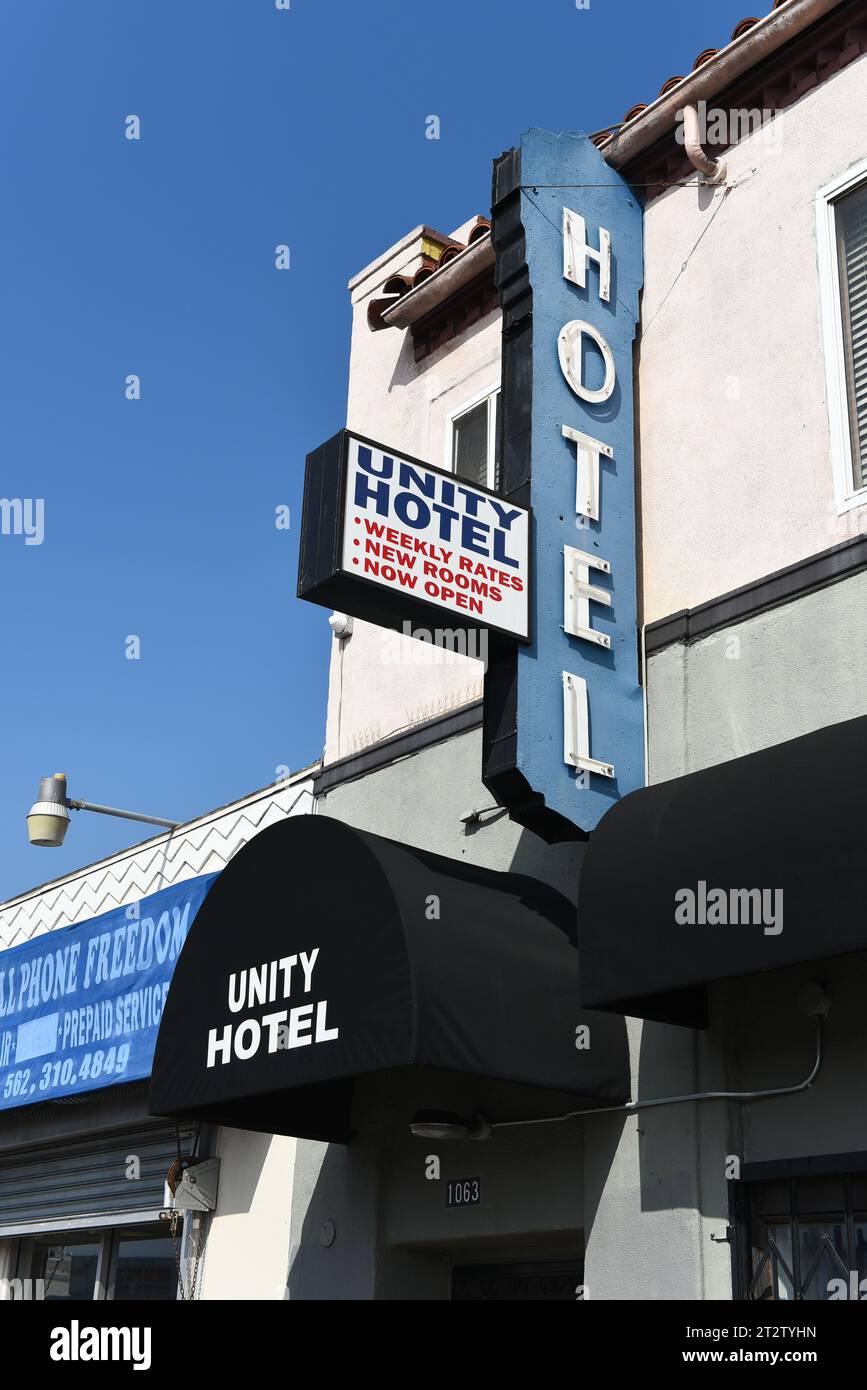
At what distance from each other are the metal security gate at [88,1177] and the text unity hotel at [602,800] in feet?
2.83

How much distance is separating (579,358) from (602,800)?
105 inches

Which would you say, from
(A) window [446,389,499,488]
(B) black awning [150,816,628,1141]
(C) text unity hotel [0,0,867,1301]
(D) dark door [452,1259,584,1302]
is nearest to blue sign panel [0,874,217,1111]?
(C) text unity hotel [0,0,867,1301]

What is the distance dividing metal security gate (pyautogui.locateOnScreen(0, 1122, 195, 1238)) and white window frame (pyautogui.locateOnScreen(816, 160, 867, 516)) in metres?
6.79

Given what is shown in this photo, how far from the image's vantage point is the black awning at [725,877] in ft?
20.0

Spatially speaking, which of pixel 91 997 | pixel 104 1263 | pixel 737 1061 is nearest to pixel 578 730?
pixel 737 1061

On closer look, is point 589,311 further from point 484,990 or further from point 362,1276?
point 362,1276

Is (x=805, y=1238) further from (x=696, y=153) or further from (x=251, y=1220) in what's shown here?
(x=696, y=153)

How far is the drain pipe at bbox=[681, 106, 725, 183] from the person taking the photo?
29.6ft

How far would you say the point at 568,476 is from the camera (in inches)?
337

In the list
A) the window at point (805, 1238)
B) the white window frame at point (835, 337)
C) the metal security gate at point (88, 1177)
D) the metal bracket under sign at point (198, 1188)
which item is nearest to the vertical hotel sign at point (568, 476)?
the white window frame at point (835, 337)

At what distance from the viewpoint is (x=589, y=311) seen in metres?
9.02

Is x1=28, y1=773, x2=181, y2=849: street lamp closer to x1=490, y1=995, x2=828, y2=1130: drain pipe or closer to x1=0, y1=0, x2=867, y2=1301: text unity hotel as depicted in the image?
x1=0, y1=0, x2=867, y2=1301: text unity hotel
